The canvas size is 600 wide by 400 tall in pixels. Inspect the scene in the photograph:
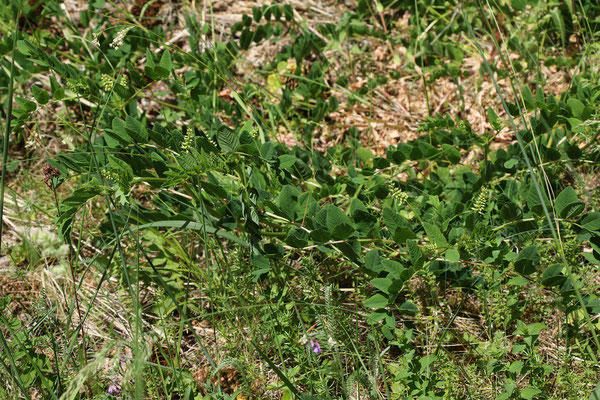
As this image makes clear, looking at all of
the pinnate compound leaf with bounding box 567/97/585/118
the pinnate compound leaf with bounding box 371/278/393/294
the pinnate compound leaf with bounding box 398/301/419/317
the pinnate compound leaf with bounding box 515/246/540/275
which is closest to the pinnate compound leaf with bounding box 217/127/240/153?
the pinnate compound leaf with bounding box 371/278/393/294

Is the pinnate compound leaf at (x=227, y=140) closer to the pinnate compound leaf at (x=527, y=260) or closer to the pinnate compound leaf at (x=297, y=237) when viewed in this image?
the pinnate compound leaf at (x=297, y=237)

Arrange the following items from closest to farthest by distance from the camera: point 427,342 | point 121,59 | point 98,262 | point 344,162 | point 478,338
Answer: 1. point 427,342
2. point 478,338
3. point 98,262
4. point 344,162
5. point 121,59

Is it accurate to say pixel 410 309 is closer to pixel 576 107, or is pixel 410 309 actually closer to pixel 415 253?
pixel 415 253

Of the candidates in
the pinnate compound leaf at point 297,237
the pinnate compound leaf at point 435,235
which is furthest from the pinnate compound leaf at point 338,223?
the pinnate compound leaf at point 435,235

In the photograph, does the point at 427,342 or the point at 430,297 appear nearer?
the point at 427,342

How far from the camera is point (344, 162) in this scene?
2.68 metres

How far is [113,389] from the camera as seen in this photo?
81.1 inches

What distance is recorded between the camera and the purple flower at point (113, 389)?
2053mm

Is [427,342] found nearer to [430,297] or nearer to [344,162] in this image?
[430,297]

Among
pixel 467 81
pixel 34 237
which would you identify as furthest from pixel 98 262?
pixel 467 81

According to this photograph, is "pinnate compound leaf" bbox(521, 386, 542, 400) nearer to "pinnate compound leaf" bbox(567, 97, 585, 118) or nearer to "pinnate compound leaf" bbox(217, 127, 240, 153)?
"pinnate compound leaf" bbox(567, 97, 585, 118)

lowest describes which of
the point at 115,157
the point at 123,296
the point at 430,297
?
the point at 123,296

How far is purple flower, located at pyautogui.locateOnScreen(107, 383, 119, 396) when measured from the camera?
6.73 ft

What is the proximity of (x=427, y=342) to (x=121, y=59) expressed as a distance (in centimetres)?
193
